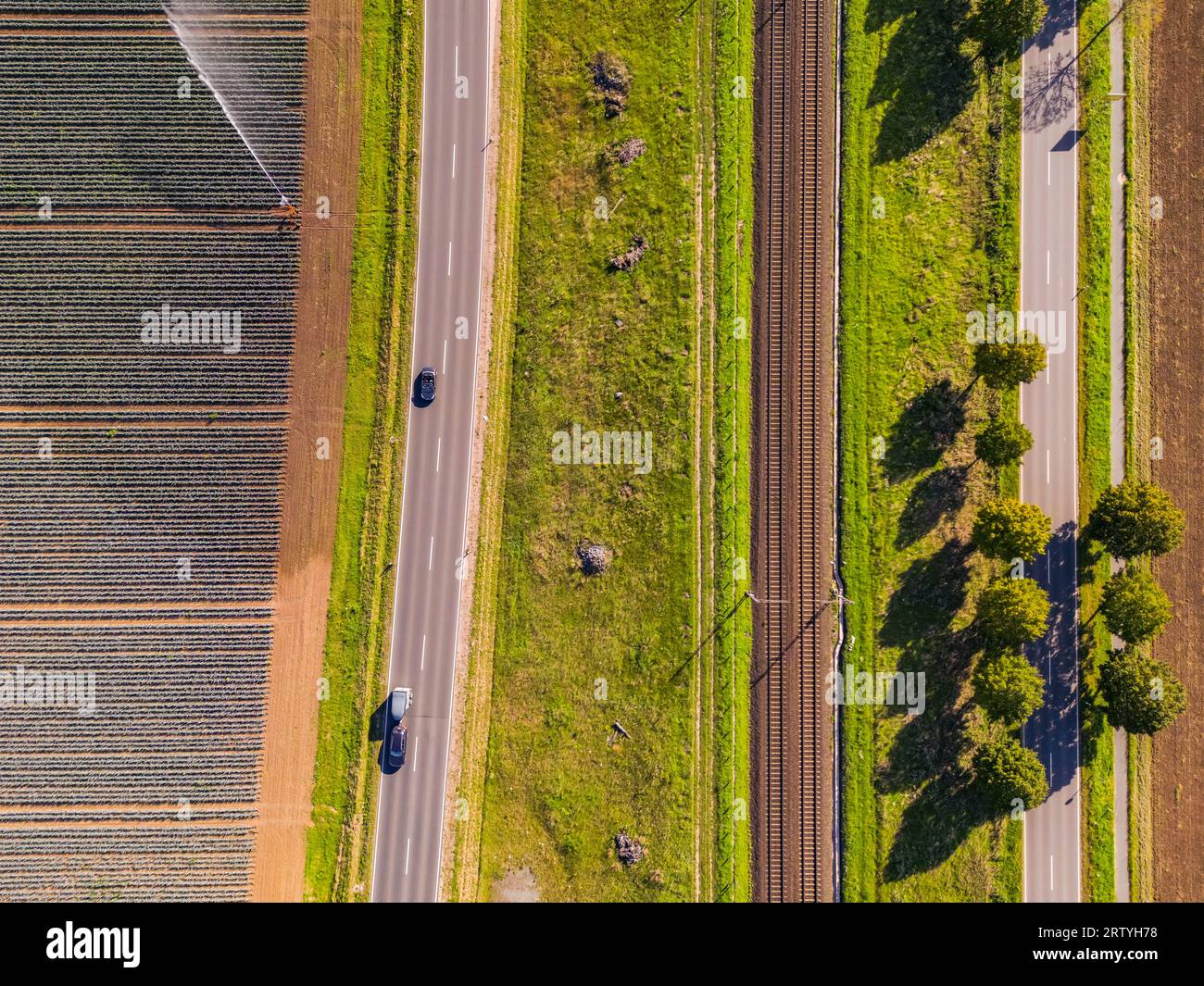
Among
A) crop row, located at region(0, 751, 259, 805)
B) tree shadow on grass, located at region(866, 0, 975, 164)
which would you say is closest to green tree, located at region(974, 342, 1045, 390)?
tree shadow on grass, located at region(866, 0, 975, 164)

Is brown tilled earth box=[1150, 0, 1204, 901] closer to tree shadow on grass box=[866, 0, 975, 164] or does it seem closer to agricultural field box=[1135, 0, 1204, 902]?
agricultural field box=[1135, 0, 1204, 902]

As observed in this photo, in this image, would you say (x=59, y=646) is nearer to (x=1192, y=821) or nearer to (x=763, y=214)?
(x=763, y=214)

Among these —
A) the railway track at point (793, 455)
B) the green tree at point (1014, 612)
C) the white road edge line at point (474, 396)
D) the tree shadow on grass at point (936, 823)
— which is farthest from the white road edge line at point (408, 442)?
the green tree at point (1014, 612)

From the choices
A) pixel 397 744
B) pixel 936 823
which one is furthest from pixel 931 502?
pixel 397 744

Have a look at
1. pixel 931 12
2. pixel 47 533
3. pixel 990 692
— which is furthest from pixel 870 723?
pixel 47 533

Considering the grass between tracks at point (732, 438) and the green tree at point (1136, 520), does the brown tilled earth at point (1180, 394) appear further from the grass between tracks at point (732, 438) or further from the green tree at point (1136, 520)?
the grass between tracks at point (732, 438)

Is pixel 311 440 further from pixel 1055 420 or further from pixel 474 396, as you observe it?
pixel 1055 420
